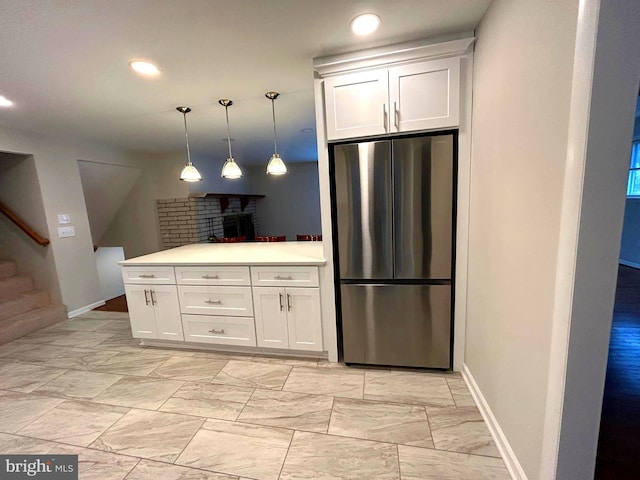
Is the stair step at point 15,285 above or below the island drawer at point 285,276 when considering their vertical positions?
below

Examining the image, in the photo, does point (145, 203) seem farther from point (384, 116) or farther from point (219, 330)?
point (384, 116)

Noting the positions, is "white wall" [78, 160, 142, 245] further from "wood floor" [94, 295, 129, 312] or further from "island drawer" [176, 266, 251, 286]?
"island drawer" [176, 266, 251, 286]

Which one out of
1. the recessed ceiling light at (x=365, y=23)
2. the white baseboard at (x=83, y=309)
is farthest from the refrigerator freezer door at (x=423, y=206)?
the white baseboard at (x=83, y=309)

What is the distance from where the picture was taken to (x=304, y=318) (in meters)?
2.24

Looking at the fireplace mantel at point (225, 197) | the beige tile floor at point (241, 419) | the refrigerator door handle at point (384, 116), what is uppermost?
the refrigerator door handle at point (384, 116)

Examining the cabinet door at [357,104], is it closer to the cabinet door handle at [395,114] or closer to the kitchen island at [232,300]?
the cabinet door handle at [395,114]

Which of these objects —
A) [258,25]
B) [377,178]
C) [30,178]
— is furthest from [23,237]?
[377,178]

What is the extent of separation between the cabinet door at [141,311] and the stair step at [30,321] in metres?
1.61

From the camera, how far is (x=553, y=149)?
99cm

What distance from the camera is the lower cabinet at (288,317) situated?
2221 mm

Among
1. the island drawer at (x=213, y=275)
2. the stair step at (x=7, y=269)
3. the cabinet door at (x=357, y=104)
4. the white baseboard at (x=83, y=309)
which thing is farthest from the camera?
the white baseboard at (x=83, y=309)

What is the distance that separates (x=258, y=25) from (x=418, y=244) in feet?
5.43

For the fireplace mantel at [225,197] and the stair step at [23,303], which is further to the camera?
the fireplace mantel at [225,197]

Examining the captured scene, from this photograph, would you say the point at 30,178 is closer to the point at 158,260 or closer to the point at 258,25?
the point at 158,260
